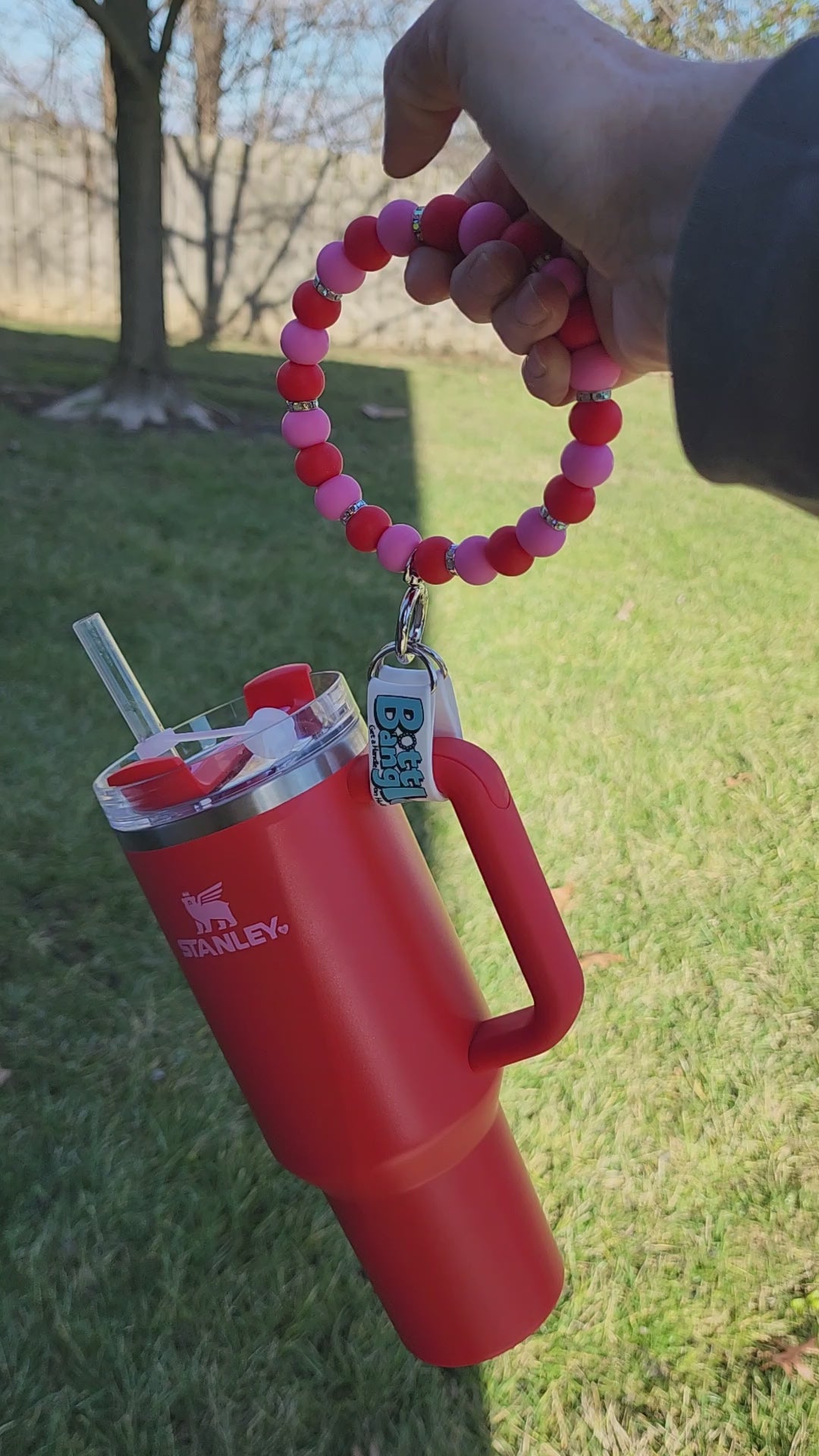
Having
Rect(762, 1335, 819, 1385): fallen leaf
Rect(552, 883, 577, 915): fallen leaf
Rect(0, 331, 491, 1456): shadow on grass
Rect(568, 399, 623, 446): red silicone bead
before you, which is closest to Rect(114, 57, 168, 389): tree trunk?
Rect(0, 331, 491, 1456): shadow on grass

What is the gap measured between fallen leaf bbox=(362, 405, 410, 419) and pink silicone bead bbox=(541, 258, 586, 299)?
560 centimetres

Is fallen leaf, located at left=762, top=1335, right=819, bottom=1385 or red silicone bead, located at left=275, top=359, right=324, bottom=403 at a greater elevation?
red silicone bead, located at left=275, top=359, right=324, bottom=403

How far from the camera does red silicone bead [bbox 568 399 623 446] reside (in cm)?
106

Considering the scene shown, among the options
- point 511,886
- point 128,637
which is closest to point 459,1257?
point 511,886

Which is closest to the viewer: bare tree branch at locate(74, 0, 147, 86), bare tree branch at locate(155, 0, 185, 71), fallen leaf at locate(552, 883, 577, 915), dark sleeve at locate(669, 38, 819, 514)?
dark sleeve at locate(669, 38, 819, 514)

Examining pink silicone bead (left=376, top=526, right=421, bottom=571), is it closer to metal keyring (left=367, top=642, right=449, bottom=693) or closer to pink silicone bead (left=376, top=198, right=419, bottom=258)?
metal keyring (left=367, top=642, right=449, bottom=693)

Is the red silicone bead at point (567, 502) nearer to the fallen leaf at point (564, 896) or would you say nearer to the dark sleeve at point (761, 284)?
the dark sleeve at point (761, 284)

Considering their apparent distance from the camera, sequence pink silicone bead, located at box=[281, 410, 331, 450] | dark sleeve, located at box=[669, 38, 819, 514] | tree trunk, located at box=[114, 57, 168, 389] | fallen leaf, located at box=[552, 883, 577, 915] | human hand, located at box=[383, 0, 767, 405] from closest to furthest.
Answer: dark sleeve, located at box=[669, 38, 819, 514], human hand, located at box=[383, 0, 767, 405], pink silicone bead, located at box=[281, 410, 331, 450], fallen leaf, located at box=[552, 883, 577, 915], tree trunk, located at box=[114, 57, 168, 389]

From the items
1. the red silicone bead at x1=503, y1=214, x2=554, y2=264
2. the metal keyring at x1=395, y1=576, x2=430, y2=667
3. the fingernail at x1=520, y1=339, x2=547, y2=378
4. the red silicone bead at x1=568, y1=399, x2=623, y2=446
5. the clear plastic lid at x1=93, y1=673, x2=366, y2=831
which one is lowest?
the clear plastic lid at x1=93, y1=673, x2=366, y2=831

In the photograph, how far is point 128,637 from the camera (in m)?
3.26

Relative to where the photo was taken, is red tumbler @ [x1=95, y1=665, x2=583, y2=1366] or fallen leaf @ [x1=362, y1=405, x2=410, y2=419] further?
fallen leaf @ [x1=362, y1=405, x2=410, y2=419]

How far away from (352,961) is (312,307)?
2.09ft

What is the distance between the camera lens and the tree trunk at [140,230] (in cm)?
538

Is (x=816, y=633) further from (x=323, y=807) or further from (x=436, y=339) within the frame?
(x=436, y=339)
